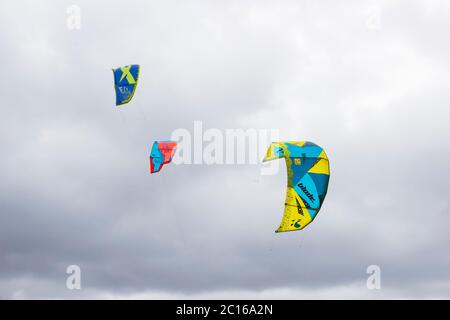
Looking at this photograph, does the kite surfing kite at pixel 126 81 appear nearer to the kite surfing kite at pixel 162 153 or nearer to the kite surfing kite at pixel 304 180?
the kite surfing kite at pixel 162 153

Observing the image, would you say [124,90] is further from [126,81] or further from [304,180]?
[304,180]

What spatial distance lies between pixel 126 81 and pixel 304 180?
72.2 feet

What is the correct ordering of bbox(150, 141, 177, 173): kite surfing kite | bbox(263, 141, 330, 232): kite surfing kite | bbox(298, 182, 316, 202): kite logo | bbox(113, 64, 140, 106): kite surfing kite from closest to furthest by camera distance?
1. bbox(263, 141, 330, 232): kite surfing kite
2. bbox(298, 182, 316, 202): kite logo
3. bbox(113, 64, 140, 106): kite surfing kite
4. bbox(150, 141, 177, 173): kite surfing kite

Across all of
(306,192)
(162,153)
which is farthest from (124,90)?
(306,192)

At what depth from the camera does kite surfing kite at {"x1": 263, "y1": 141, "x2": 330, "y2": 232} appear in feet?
151

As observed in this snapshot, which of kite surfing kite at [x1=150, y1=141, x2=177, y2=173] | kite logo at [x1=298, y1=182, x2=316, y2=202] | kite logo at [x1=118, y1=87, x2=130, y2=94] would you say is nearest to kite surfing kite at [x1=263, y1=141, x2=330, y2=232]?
kite logo at [x1=298, y1=182, x2=316, y2=202]

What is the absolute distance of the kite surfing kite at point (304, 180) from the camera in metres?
46.1

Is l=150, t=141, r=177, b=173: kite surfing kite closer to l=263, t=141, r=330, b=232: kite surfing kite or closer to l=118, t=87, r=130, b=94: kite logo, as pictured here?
l=118, t=87, r=130, b=94: kite logo

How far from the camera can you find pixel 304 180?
1841 inches

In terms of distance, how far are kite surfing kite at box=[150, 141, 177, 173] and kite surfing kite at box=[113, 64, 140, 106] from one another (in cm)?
517
